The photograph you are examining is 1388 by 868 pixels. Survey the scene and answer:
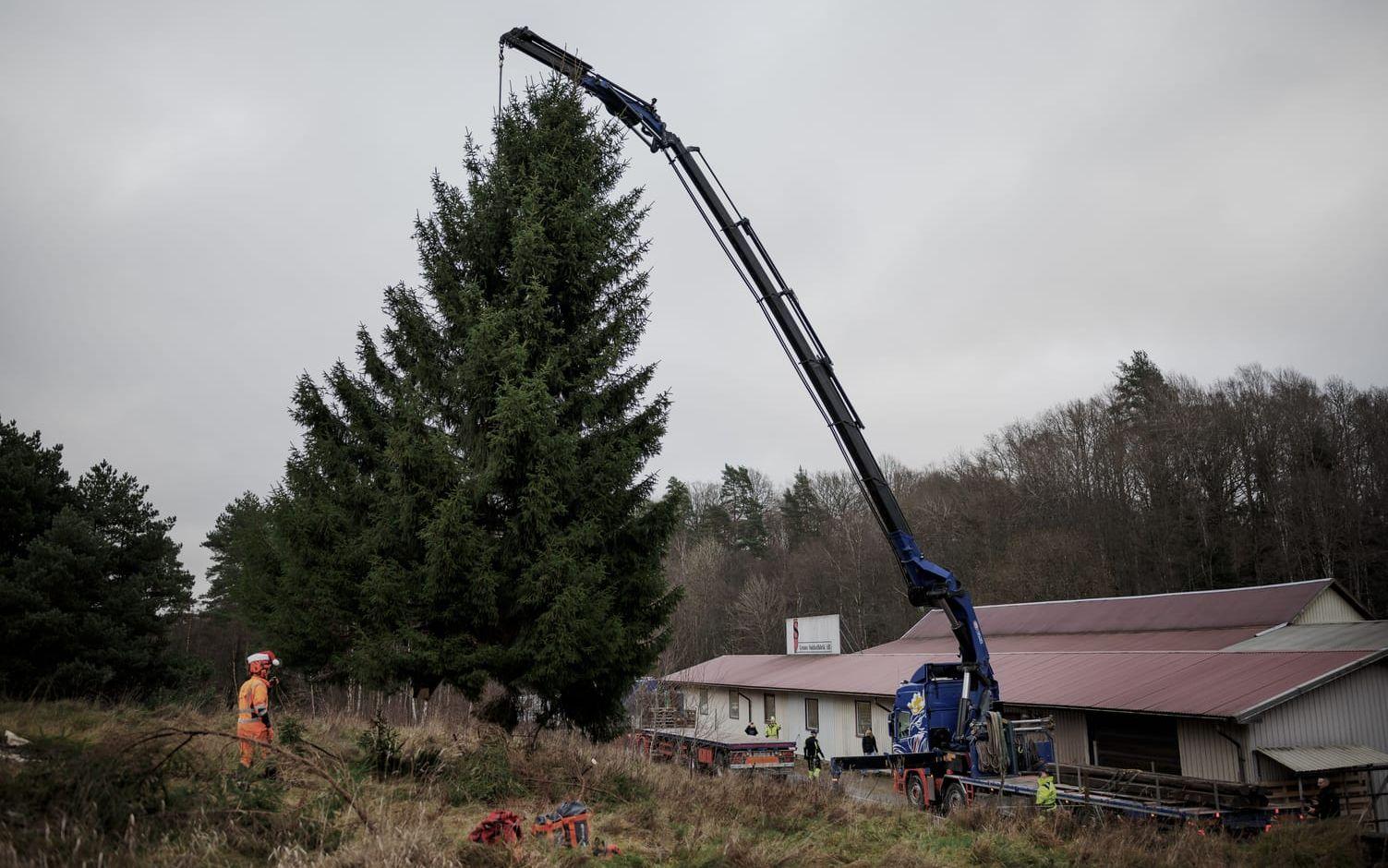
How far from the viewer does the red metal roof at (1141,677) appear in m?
17.4

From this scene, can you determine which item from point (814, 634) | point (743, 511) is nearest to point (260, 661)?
point (814, 634)

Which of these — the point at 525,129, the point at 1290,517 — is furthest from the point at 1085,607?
the point at 525,129

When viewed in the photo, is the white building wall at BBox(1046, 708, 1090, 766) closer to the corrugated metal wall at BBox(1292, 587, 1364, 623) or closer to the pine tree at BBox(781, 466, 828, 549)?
the corrugated metal wall at BBox(1292, 587, 1364, 623)

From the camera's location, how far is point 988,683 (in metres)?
17.0

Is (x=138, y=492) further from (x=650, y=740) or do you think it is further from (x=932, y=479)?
(x=932, y=479)

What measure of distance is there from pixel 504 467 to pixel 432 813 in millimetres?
4820

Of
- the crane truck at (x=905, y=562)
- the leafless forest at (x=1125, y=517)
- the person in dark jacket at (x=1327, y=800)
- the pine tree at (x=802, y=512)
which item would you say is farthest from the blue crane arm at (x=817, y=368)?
the pine tree at (x=802, y=512)

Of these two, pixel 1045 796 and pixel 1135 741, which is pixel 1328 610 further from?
pixel 1045 796

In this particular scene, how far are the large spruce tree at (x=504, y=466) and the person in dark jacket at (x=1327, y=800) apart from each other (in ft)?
46.6

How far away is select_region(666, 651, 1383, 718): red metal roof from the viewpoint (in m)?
17.4

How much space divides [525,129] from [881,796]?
17653 millimetres

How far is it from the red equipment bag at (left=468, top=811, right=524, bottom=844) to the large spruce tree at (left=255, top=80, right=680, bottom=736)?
13.2 ft

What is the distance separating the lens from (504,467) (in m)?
11.9

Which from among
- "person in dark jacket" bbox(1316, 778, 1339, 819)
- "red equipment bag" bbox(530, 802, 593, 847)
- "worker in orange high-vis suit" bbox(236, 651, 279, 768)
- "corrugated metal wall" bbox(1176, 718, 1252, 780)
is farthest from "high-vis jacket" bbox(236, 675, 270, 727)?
"person in dark jacket" bbox(1316, 778, 1339, 819)
